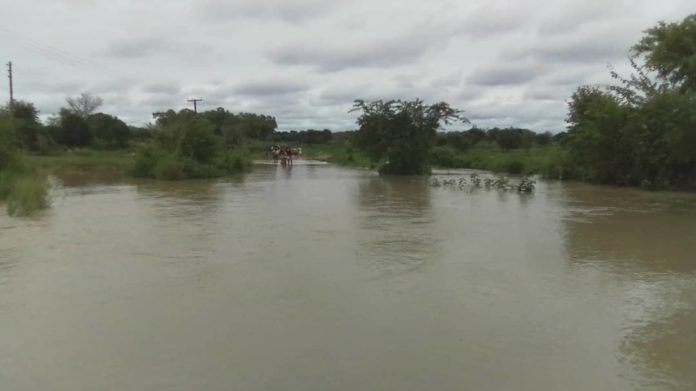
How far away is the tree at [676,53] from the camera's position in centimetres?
2019

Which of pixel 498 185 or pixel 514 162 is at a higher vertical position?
pixel 514 162

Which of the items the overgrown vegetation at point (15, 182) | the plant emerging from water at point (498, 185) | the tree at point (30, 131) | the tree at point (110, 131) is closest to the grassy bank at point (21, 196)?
the overgrown vegetation at point (15, 182)

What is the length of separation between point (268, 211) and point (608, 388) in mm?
12506

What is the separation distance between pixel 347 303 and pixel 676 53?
59.5 ft

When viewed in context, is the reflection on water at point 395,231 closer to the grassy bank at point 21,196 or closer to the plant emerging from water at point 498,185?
the plant emerging from water at point 498,185

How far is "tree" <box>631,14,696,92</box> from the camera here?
20188 mm

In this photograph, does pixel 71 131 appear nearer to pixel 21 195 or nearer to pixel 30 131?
pixel 30 131

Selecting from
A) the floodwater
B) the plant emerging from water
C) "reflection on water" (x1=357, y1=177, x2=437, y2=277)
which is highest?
the plant emerging from water

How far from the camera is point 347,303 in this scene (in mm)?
7383

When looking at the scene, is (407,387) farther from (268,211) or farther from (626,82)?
(626,82)

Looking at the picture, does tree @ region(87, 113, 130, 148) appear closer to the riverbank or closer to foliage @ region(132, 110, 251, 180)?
the riverbank

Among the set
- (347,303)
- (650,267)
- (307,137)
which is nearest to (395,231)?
(650,267)

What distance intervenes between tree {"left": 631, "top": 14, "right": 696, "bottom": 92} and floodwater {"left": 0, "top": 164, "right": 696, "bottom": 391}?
7123 millimetres

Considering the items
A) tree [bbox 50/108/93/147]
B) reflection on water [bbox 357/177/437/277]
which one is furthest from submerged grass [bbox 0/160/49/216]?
tree [bbox 50/108/93/147]
